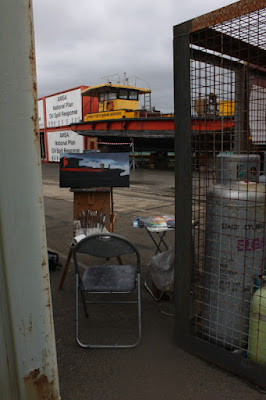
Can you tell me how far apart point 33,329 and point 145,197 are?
816 cm

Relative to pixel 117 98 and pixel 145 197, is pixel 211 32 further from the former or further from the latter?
pixel 117 98

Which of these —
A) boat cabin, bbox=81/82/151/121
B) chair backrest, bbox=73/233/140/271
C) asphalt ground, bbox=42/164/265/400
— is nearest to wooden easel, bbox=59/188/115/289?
asphalt ground, bbox=42/164/265/400

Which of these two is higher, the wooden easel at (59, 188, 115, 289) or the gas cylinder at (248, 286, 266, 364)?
the wooden easel at (59, 188, 115, 289)

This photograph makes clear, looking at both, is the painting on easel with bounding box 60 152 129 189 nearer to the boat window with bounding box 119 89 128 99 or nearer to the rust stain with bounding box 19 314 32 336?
the rust stain with bounding box 19 314 32 336

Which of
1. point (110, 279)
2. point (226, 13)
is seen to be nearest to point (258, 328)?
point (110, 279)

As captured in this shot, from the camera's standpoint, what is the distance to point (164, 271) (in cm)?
315

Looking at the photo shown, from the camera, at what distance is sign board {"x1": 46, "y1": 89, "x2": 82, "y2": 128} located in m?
22.4

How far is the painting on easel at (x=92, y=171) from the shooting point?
426 cm

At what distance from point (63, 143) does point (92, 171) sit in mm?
21060

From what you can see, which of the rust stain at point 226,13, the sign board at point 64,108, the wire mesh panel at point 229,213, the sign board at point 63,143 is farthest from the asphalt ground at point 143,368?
the sign board at point 63,143

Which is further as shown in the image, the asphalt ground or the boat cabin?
the boat cabin

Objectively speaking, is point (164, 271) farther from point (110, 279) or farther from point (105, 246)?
point (105, 246)

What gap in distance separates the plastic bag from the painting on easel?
4.60 ft

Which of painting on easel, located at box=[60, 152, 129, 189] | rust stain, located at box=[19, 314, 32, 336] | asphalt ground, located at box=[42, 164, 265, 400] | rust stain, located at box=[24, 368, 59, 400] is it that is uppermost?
painting on easel, located at box=[60, 152, 129, 189]
